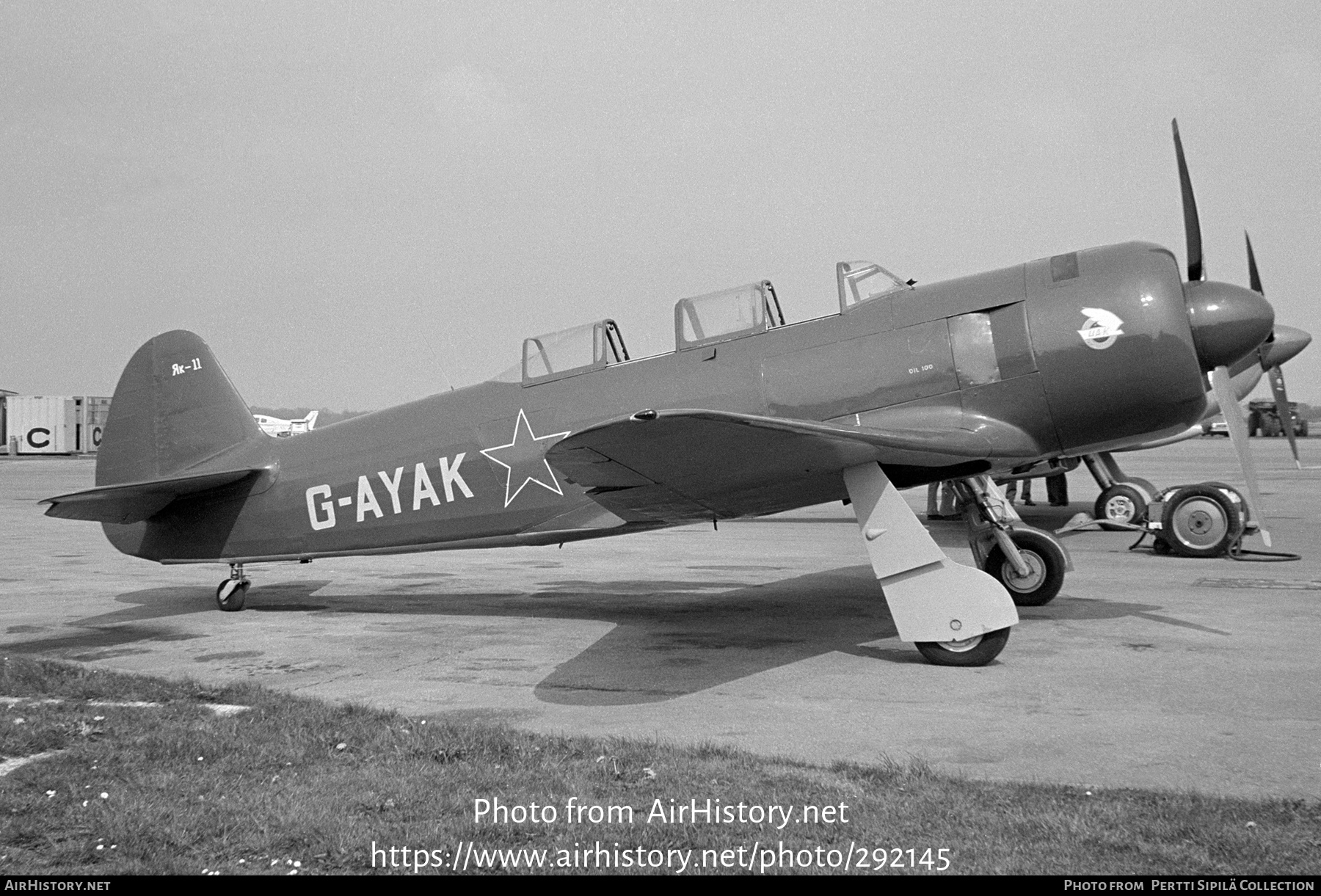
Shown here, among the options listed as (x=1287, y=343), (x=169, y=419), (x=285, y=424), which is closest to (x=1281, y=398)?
→ (x=1287, y=343)

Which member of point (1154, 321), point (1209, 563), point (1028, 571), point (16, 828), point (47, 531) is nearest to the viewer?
point (16, 828)

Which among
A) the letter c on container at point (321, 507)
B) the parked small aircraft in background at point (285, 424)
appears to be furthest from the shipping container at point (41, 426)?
the letter c on container at point (321, 507)

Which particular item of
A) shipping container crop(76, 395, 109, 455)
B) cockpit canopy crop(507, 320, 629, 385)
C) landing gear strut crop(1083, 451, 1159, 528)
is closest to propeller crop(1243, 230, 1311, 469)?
landing gear strut crop(1083, 451, 1159, 528)

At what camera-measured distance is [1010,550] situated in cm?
790

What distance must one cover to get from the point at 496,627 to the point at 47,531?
13.4 metres

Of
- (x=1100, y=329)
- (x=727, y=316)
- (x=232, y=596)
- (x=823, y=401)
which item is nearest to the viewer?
(x=1100, y=329)

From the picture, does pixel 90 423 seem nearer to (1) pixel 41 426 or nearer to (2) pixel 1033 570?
(1) pixel 41 426

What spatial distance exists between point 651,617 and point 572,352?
224cm

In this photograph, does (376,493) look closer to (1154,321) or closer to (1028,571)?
(1028,571)

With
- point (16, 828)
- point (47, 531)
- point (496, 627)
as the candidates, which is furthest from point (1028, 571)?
point (47, 531)

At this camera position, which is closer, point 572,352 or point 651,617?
point 572,352

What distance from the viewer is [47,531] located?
1770cm

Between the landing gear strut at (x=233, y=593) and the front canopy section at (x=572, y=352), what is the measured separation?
3.39 metres

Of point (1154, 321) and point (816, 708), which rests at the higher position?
point (1154, 321)
